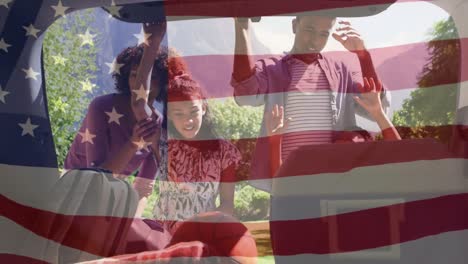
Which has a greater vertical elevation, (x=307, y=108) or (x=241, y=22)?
(x=241, y=22)

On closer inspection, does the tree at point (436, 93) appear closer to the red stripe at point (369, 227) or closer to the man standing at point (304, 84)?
the man standing at point (304, 84)

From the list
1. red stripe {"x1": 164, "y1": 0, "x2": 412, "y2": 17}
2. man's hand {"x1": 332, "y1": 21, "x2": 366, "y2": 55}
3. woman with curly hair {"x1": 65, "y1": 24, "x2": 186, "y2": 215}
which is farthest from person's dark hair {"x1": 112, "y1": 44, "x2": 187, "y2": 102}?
man's hand {"x1": 332, "y1": 21, "x2": 366, "y2": 55}

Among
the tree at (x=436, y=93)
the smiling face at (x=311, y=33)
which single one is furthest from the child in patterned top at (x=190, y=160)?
the tree at (x=436, y=93)

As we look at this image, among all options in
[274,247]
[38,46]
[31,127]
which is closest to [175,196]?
[274,247]

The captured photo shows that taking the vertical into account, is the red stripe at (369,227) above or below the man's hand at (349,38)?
below

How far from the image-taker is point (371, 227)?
130 cm

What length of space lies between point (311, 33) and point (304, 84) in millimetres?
128

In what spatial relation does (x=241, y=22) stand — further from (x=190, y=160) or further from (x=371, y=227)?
(x=371, y=227)

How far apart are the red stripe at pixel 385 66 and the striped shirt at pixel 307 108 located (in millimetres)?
70

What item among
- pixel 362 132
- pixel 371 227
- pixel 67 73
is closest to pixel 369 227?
pixel 371 227

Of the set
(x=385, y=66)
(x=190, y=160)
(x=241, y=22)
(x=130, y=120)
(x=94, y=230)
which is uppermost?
(x=241, y=22)

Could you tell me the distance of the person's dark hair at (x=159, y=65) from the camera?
4.50 feet

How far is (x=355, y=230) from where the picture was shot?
1.30 m
